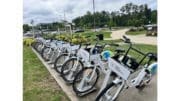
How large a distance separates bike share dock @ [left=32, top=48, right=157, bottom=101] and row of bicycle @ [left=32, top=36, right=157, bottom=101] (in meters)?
0.03

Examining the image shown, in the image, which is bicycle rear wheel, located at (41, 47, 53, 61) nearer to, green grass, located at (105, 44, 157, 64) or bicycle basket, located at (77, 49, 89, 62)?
bicycle basket, located at (77, 49, 89, 62)

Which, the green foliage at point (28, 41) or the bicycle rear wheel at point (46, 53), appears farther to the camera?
the bicycle rear wheel at point (46, 53)

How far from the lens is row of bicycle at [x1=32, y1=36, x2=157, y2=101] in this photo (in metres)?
2.38

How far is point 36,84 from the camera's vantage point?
240 centimetres

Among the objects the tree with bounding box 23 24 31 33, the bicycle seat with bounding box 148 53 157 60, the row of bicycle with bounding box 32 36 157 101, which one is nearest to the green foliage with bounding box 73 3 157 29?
the row of bicycle with bounding box 32 36 157 101

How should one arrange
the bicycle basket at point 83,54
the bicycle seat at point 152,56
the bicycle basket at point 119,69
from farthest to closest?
the bicycle basket at point 83,54
the bicycle seat at point 152,56
the bicycle basket at point 119,69

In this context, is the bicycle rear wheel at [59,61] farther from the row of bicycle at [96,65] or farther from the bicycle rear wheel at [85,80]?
the bicycle rear wheel at [85,80]

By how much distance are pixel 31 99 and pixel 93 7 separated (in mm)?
800

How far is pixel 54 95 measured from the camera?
2410 millimetres

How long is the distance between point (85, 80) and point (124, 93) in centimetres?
31

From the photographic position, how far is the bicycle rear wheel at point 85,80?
2.48 meters

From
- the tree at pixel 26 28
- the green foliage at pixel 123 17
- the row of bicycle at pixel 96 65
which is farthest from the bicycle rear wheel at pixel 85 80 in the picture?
the tree at pixel 26 28

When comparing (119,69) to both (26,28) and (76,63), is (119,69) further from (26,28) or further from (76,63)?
(26,28)

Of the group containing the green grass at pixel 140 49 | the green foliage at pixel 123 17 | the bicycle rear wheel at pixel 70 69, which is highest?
the green foliage at pixel 123 17
